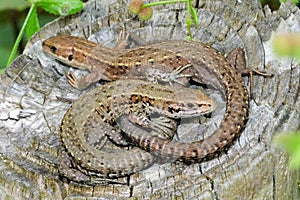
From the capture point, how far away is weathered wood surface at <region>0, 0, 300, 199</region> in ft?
7.52

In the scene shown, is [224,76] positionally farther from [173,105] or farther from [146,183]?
[146,183]

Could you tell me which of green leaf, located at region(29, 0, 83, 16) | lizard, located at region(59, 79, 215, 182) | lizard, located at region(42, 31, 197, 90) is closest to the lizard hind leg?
lizard, located at region(59, 79, 215, 182)

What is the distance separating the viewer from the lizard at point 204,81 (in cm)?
242

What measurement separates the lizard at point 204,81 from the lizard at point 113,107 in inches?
5.4

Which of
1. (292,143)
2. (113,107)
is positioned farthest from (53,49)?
(292,143)

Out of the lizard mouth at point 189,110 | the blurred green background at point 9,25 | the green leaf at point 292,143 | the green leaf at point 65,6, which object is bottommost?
the blurred green background at point 9,25

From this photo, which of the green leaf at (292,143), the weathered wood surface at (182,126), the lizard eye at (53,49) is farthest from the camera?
the lizard eye at (53,49)

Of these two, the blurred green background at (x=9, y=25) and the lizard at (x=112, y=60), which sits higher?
the lizard at (x=112, y=60)

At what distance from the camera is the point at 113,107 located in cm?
278

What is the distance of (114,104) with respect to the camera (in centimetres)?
278

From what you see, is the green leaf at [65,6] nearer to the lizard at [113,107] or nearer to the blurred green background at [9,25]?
the lizard at [113,107]

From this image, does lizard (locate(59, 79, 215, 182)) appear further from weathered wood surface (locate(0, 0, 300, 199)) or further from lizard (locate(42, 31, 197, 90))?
lizard (locate(42, 31, 197, 90))

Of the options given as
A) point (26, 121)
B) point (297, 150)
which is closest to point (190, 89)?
point (26, 121)

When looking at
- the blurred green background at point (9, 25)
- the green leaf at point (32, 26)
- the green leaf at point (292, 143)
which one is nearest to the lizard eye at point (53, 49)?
the green leaf at point (32, 26)
